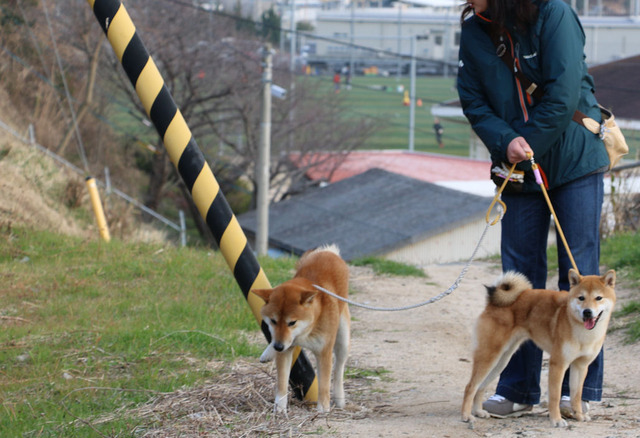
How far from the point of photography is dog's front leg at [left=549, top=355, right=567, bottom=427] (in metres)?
3.71

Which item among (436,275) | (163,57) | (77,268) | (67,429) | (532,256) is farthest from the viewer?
(163,57)

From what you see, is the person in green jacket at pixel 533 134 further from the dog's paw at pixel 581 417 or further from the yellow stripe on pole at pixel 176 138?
the yellow stripe on pole at pixel 176 138

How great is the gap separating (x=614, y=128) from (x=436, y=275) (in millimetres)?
4735

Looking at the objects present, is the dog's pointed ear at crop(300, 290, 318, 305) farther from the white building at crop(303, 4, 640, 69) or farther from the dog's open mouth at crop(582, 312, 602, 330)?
the white building at crop(303, 4, 640, 69)

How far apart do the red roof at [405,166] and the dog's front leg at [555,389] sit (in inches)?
939

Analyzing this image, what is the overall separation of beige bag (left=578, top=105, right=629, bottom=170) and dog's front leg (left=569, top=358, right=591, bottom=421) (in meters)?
1.05

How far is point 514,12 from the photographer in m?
3.69

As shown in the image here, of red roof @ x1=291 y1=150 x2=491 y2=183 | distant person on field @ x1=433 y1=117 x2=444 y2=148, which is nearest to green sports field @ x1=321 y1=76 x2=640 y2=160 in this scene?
distant person on field @ x1=433 y1=117 x2=444 y2=148

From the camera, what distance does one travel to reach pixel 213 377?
15.1ft

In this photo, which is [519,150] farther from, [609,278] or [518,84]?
[609,278]

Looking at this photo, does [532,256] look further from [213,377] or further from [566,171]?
[213,377]

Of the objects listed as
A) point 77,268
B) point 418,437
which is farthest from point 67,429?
point 77,268

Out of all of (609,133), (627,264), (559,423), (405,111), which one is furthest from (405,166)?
(405,111)

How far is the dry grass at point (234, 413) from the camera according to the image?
368 cm
